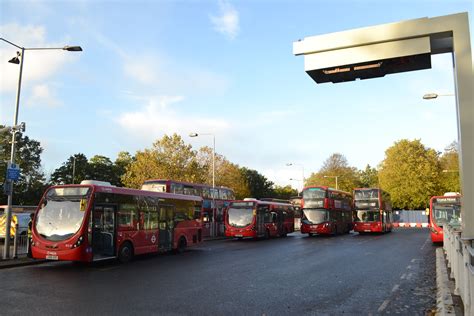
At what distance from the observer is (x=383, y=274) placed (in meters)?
12.9

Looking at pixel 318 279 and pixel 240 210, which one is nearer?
pixel 318 279

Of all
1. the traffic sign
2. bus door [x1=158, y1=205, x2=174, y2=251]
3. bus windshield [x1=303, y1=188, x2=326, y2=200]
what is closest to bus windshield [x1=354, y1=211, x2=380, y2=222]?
bus windshield [x1=303, y1=188, x2=326, y2=200]

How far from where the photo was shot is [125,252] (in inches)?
632

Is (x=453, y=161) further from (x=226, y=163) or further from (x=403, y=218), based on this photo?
(x=226, y=163)

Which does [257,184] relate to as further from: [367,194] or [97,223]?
[97,223]

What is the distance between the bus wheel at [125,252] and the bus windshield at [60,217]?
87.9 inches

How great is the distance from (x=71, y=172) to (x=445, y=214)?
212 feet

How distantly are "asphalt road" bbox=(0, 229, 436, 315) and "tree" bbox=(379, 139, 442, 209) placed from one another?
50143mm

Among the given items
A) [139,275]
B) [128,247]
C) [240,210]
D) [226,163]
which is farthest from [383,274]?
[226,163]

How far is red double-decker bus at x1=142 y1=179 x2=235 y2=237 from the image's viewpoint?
97.7 feet

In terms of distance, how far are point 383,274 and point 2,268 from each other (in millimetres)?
12287

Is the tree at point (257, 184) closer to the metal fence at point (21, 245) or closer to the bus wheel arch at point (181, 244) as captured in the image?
the metal fence at point (21, 245)

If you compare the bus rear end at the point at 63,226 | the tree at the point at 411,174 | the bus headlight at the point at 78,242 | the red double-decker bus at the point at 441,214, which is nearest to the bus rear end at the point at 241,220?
the red double-decker bus at the point at 441,214

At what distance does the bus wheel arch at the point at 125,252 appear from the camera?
15742 millimetres
